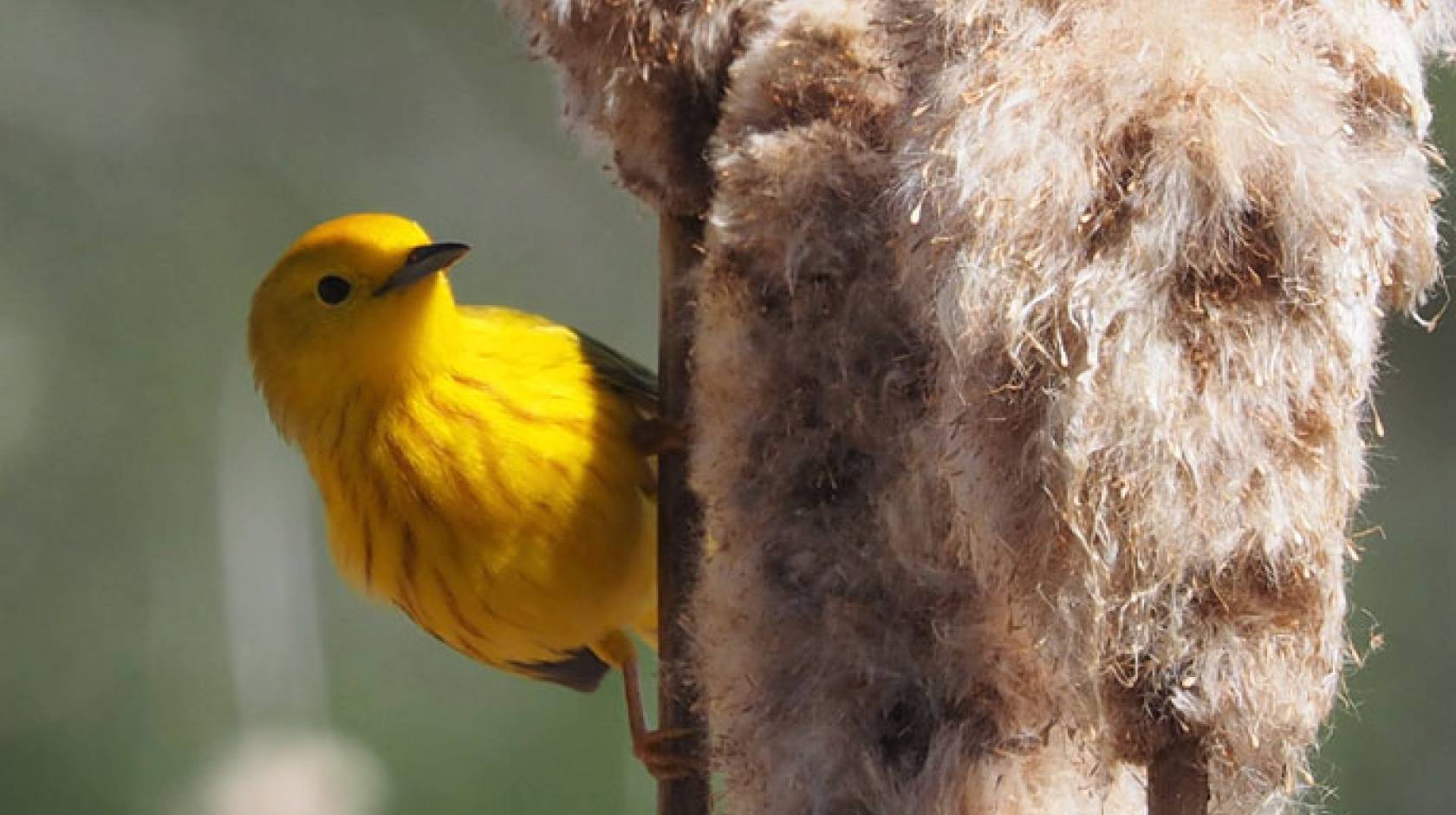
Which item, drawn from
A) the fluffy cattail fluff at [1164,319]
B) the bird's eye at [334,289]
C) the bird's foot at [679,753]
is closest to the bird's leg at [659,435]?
the bird's foot at [679,753]

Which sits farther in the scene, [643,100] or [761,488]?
[643,100]

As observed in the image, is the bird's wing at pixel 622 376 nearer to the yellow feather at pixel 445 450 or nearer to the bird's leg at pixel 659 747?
the yellow feather at pixel 445 450

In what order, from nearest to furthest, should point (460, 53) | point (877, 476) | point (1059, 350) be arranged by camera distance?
point (1059, 350) < point (877, 476) < point (460, 53)

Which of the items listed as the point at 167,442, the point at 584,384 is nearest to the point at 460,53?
the point at 167,442

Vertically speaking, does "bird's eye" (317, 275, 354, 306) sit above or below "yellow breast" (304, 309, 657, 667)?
above

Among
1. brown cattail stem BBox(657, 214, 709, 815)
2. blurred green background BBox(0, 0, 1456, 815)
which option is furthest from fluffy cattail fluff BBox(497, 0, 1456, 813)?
blurred green background BBox(0, 0, 1456, 815)

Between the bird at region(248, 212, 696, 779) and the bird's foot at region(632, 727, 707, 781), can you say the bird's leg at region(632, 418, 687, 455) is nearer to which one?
the bird at region(248, 212, 696, 779)

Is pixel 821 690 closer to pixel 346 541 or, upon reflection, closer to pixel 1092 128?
pixel 1092 128
